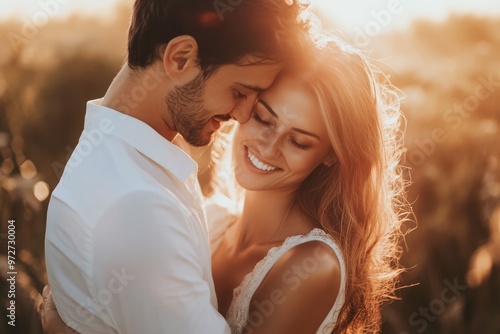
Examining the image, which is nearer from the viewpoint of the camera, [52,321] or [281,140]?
[52,321]

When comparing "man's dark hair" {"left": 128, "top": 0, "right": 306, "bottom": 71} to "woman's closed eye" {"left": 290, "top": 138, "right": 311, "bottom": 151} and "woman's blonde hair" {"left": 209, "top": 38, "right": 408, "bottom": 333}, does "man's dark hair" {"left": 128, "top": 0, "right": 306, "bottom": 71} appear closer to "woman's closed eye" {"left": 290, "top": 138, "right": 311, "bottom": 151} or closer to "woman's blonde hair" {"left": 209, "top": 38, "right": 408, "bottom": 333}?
"woman's blonde hair" {"left": 209, "top": 38, "right": 408, "bottom": 333}

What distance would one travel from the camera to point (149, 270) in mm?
2299

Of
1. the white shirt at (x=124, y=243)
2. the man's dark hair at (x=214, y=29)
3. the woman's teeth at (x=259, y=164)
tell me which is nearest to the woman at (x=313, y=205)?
the woman's teeth at (x=259, y=164)

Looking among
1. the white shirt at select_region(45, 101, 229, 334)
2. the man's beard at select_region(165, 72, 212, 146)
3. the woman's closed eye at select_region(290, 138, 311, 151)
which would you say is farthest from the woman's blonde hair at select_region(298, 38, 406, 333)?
the white shirt at select_region(45, 101, 229, 334)

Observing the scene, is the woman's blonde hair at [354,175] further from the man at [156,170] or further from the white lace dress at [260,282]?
the man at [156,170]

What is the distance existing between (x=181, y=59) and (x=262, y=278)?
1.07m

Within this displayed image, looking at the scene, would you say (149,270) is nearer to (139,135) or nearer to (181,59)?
(139,135)

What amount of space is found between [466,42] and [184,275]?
3.36 m

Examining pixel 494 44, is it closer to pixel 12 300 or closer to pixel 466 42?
pixel 466 42

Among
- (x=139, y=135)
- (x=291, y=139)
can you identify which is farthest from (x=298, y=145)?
(x=139, y=135)

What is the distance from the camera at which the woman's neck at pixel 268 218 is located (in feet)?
11.0

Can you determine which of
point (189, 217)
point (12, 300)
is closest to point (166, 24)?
point (189, 217)

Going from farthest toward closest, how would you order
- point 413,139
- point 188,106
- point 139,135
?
point 413,139
point 188,106
point 139,135

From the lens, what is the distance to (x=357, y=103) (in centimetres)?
303
